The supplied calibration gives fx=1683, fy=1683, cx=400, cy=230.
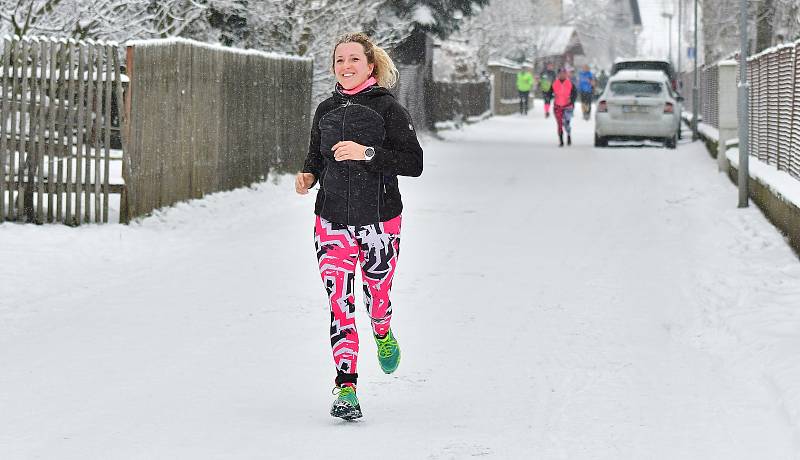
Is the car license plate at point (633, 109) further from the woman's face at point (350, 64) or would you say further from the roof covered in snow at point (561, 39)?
the roof covered in snow at point (561, 39)

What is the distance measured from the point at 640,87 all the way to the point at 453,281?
854 inches

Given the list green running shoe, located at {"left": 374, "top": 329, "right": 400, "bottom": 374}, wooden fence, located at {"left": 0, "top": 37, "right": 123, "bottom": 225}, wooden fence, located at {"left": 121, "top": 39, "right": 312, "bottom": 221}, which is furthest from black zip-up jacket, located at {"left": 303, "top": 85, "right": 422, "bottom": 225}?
wooden fence, located at {"left": 121, "top": 39, "right": 312, "bottom": 221}

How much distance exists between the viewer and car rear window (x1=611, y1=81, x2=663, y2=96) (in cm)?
3255

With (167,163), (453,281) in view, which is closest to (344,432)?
(453,281)

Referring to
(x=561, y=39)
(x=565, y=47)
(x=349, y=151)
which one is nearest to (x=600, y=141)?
(x=349, y=151)

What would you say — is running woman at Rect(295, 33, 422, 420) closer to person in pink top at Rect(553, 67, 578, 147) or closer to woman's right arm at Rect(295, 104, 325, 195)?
woman's right arm at Rect(295, 104, 325, 195)

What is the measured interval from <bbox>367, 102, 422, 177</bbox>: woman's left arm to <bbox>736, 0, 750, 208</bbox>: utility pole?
1088 centimetres

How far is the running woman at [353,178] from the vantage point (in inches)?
270

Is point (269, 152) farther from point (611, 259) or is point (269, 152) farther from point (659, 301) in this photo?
point (659, 301)

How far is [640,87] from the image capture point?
3272 cm

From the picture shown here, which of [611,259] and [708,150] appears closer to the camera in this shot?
[611,259]

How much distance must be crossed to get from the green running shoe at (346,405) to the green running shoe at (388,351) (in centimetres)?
49

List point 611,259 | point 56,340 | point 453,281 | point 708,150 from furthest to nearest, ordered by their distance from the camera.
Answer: point 708,150
point 611,259
point 453,281
point 56,340

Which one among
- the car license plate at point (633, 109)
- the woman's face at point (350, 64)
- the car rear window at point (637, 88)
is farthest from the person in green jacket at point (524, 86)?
the woman's face at point (350, 64)
